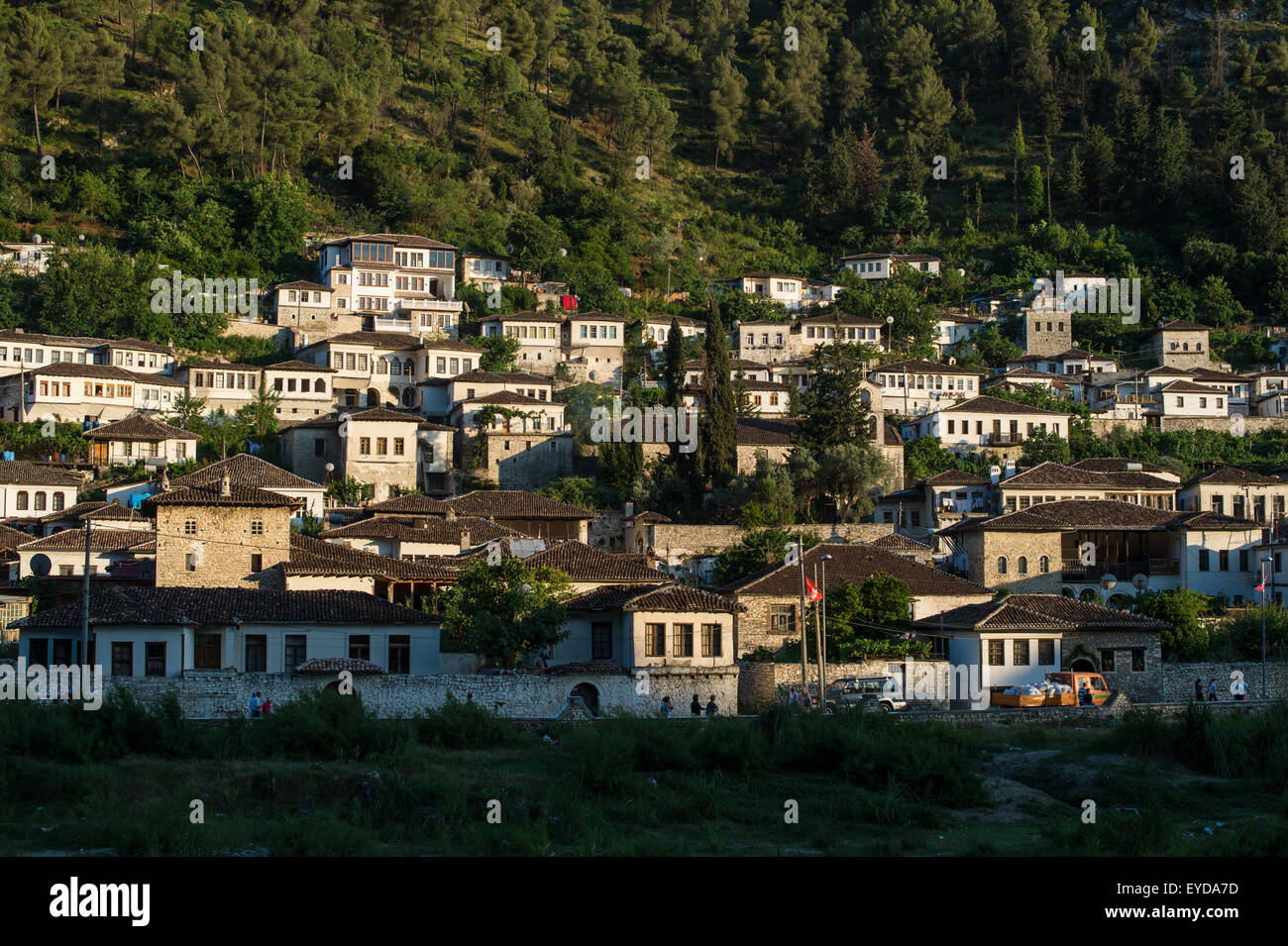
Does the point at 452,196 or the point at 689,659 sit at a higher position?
the point at 452,196

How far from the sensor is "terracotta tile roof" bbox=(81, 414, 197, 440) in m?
68.8

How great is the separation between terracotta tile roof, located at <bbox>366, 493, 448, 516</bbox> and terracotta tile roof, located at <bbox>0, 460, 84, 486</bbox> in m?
13.8

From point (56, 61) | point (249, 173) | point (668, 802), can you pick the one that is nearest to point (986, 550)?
point (668, 802)

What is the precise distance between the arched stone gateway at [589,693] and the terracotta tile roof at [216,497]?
12.2 metres

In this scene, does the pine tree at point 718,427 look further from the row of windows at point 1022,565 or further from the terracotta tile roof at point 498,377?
the row of windows at point 1022,565

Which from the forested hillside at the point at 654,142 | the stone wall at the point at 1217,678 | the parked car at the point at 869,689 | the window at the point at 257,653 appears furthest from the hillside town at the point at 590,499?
the forested hillside at the point at 654,142

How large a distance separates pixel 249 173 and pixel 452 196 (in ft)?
45.4

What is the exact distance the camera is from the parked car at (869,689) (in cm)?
4259

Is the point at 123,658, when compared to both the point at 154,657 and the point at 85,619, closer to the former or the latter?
the point at 154,657

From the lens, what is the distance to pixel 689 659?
45375 mm

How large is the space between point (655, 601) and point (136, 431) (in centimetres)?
3417

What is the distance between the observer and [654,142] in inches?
4985

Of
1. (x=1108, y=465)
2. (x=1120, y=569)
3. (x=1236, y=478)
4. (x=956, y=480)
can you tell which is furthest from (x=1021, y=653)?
(x=1108, y=465)
